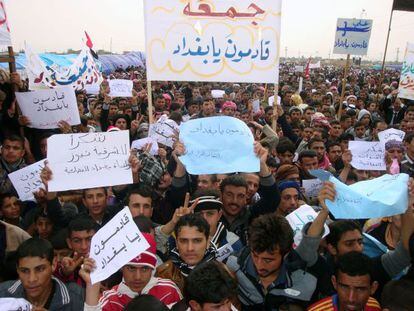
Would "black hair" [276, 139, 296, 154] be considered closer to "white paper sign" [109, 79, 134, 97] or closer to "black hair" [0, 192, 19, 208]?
"black hair" [0, 192, 19, 208]

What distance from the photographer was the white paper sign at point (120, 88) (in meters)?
8.41

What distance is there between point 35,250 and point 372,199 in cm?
197

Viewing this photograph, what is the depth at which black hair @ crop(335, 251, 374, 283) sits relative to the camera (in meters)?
2.08

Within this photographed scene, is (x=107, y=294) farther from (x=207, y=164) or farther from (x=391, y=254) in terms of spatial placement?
(x=391, y=254)

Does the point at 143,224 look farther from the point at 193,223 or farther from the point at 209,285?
the point at 209,285

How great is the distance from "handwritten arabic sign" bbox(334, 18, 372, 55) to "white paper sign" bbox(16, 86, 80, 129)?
25.9 feet

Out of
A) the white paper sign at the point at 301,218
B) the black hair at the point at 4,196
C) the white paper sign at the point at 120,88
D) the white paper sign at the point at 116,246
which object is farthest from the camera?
the white paper sign at the point at 120,88

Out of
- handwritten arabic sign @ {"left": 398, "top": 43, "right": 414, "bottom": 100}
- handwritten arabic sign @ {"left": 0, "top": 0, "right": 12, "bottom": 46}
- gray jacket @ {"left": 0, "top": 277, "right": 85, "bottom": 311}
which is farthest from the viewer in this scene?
handwritten arabic sign @ {"left": 398, "top": 43, "right": 414, "bottom": 100}

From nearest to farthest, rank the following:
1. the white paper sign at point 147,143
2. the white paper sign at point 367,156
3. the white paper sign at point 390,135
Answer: the white paper sign at point 367,156
the white paper sign at point 147,143
the white paper sign at point 390,135

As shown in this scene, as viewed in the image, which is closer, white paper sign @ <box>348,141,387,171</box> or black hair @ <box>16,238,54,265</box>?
black hair @ <box>16,238,54,265</box>

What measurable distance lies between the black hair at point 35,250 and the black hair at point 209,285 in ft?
3.06

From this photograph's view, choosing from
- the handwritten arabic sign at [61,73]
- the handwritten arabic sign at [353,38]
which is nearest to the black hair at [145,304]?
the handwritten arabic sign at [61,73]

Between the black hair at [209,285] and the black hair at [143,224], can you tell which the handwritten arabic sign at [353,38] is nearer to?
the black hair at [143,224]

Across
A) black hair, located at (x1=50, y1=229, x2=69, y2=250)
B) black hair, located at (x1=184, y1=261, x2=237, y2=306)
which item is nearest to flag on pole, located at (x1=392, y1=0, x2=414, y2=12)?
black hair, located at (x1=50, y1=229, x2=69, y2=250)
